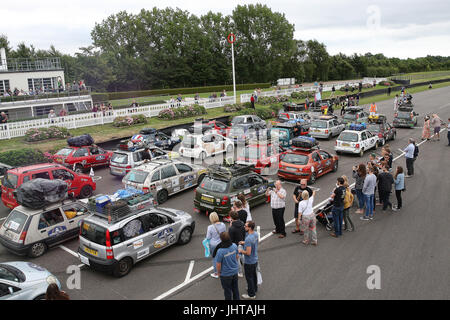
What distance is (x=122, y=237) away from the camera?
904 cm

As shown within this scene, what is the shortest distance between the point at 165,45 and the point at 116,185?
62540 millimetres

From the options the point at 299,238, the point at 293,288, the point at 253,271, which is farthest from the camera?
the point at 299,238

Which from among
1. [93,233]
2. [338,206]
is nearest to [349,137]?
[338,206]

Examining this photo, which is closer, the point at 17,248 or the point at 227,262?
the point at 227,262

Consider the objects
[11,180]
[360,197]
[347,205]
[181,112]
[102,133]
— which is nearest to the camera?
[347,205]

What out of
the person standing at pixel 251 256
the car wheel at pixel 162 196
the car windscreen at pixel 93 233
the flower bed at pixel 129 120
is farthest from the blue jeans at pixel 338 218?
the flower bed at pixel 129 120

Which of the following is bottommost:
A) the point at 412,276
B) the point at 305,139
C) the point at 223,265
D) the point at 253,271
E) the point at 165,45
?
the point at 412,276

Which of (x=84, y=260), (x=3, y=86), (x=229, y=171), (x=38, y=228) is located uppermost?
(x=3, y=86)

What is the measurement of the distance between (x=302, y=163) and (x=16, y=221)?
A: 1128 centimetres

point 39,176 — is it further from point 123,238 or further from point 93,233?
point 123,238

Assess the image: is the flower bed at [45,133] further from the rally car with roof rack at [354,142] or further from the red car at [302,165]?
the rally car with roof rack at [354,142]

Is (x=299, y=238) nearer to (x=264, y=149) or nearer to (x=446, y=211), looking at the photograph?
(x=446, y=211)

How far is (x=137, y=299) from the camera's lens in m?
8.14

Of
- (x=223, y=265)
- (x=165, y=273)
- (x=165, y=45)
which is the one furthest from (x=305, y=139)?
(x=165, y=45)
